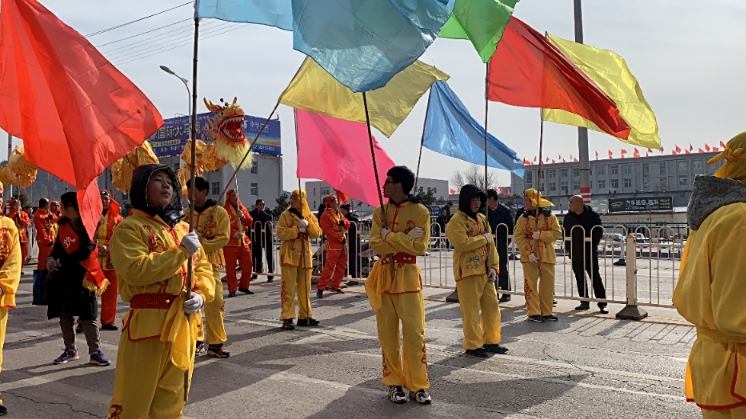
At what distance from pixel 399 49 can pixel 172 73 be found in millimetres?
21942

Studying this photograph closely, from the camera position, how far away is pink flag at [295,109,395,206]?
8.52 meters

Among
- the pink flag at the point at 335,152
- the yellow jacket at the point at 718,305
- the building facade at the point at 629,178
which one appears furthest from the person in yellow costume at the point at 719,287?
the building facade at the point at 629,178

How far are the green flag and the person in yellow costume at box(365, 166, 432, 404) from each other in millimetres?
1424

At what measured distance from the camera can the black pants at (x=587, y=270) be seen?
404 inches

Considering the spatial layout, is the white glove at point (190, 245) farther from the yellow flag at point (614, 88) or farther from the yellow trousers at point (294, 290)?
the yellow flag at point (614, 88)

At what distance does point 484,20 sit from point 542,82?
200 cm

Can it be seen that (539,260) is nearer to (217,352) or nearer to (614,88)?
(614,88)

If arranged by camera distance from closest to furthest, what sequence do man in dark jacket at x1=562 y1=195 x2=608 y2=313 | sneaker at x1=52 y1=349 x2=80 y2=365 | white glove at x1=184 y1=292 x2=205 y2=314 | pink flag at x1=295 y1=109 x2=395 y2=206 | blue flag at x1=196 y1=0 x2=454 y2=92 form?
white glove at x1=184 y1=292 x2=205 y2=314 < blue flag at x1=196 y1=0 x2=454 y2=92 < sneaker at x1=52 y1=349 x2=80 y2=365 < pink flag at x1=295 y1=109 x2=395 y2=206 < man in dark jacket at x1=562 y1=195 x2=608 y2=313

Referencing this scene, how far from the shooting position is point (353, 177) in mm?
8523

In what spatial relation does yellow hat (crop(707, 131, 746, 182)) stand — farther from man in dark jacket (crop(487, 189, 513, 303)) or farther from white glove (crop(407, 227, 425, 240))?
man in dark jacket (crop(487, 189, 513, 303))

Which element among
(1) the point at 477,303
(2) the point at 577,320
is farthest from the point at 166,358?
(2) the point at 577,320

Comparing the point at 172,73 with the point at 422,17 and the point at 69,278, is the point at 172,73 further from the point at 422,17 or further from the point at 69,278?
the point at 422,17

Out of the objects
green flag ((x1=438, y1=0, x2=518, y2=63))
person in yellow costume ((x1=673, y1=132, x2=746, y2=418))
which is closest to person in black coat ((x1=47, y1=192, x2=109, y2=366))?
green flag ((x1=438, y1=0, x2=518, y2=63))

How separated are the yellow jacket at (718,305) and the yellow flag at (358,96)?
4.90 metres
